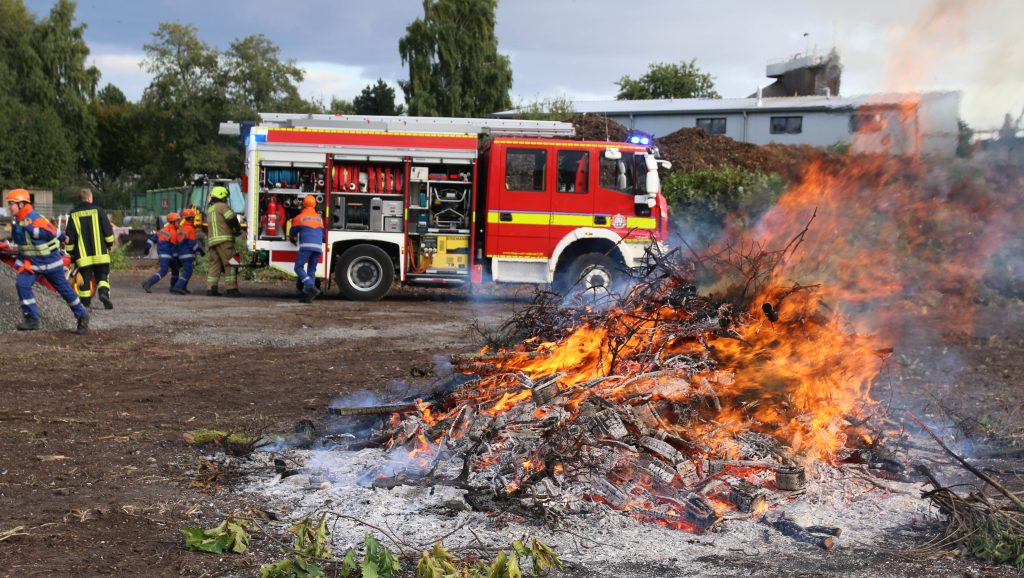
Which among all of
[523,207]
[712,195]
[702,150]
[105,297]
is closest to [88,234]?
[105,297]

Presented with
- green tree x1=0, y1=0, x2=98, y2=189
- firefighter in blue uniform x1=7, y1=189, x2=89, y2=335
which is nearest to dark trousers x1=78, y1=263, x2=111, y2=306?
firefighter in blue uniform x1=7, y1=189, x2=89, y2=335

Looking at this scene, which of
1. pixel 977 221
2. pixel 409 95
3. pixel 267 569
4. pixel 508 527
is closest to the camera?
pixel 267 569

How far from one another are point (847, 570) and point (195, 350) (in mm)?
7882

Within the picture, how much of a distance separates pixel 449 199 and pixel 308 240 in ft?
8.41

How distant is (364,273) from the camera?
15.6 metres

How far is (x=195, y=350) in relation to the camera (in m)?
9.93

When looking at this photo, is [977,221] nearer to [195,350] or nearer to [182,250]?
[195,350]

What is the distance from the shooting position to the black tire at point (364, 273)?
50.5 ft

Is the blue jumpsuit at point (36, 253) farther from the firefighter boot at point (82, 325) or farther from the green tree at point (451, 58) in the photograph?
the green tree at point (451, 58)

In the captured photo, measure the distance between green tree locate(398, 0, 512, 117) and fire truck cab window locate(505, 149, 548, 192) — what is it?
99.3 feet

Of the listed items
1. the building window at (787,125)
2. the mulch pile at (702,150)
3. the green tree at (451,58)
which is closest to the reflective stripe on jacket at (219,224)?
the mulch pile at (702,150)

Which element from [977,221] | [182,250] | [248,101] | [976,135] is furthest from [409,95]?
[976,135]

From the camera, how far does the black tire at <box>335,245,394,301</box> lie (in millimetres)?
15398

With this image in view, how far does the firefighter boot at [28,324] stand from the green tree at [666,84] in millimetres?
47368
